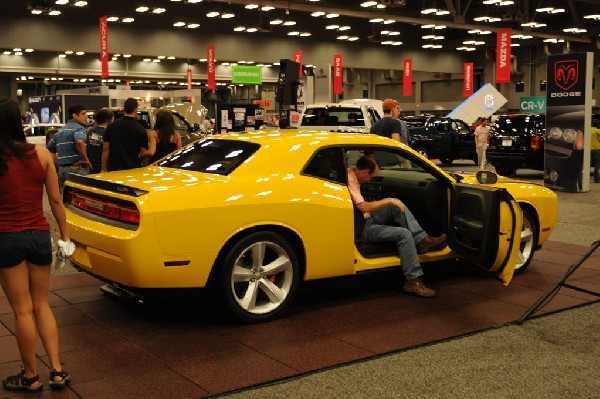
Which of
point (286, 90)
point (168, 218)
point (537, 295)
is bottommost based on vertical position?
point (537, 295)

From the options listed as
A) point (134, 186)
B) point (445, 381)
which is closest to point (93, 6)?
point (134, 186)

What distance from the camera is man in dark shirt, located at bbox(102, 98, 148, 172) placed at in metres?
8.70

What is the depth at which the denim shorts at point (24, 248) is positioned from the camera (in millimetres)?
4078

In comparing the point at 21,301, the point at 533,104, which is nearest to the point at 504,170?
the point at 21,301

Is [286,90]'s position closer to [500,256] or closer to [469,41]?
[500,256]

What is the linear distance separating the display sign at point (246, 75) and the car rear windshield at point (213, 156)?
28.9 meters

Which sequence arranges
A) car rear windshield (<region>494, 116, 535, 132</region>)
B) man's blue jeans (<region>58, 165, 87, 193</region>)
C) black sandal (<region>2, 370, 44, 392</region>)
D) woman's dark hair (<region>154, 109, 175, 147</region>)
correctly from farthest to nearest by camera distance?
1. car rear windshield (<region>494, 116, 535, 132</region>)
2. man's blue jeans (<region>58, 165, 87, 193</region>)
3. woman's dark hair (<region>154, 109, 175, 147</region>)
4. black sandal (<region>2, 370, 44, 392</region>)

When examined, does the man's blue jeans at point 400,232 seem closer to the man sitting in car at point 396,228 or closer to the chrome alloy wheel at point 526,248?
the man sitting in car at point 396,228

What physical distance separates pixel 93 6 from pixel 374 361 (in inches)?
990

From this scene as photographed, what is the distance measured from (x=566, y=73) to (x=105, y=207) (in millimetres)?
13171

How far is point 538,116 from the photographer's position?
19.0 m

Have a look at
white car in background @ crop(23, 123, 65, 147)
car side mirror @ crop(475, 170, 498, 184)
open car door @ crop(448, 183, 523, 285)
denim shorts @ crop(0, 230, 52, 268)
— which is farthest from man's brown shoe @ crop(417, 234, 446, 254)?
white car in background @ crop(23, 123, 65, 147)

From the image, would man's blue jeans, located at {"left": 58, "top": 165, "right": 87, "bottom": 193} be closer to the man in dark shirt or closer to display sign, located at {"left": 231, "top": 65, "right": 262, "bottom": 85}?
the man in dark shirt

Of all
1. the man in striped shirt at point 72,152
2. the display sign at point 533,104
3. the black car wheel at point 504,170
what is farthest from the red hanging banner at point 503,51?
the man in striped shirt at point 72,152
